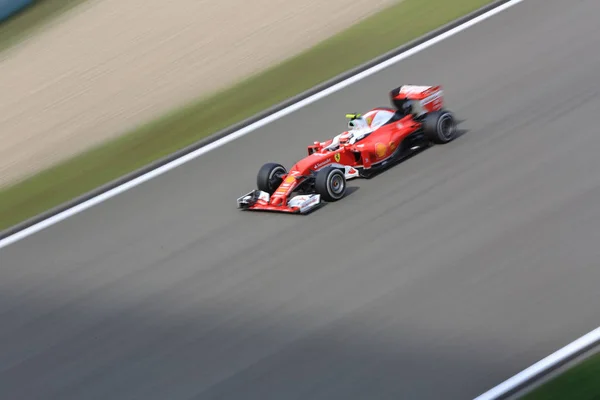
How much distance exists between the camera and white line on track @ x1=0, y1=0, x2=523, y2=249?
11.7 meters

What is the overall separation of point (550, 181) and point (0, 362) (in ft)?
19.1

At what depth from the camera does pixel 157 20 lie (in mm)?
17672

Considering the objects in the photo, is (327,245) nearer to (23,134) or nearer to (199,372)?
(199,372)

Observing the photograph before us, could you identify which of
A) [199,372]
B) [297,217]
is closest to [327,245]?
[297,217]

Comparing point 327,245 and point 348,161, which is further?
point 348,161

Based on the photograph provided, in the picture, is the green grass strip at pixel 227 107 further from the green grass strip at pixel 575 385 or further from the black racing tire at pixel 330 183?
the green grass strip at pixel 575 385

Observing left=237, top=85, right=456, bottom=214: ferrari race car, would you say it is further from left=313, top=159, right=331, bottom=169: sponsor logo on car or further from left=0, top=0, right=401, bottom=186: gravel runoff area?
left=0, top=0, right=401, bottom=186: gravel runoff area

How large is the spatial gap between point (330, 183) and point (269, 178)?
32.0 inches

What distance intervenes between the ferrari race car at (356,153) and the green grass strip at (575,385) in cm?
400

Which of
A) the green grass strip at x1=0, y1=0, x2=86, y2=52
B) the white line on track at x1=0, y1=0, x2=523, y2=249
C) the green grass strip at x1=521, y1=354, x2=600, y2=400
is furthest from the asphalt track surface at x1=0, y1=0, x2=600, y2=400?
the green grass strip at x1=0, y1=0, x2=86, y2=52

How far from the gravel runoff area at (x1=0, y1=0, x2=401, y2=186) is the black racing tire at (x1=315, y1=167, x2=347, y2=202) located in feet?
15.6

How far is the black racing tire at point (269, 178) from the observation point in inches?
429

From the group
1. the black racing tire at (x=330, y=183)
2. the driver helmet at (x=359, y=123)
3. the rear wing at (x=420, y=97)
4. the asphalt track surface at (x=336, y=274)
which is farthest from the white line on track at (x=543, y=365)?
the rear wing at (x=420, y=97)

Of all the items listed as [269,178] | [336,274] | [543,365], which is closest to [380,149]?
[269,178]
